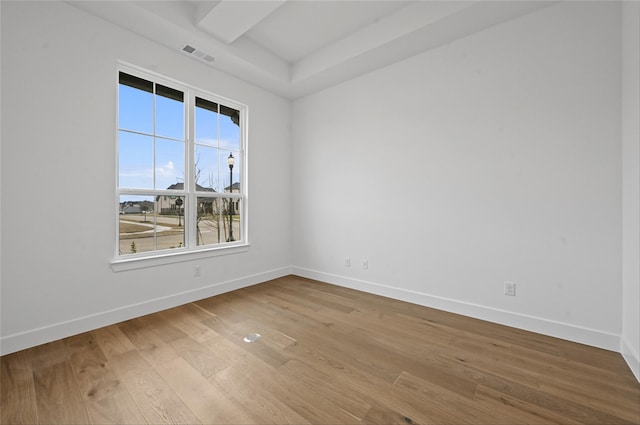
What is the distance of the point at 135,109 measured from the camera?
2.84 m

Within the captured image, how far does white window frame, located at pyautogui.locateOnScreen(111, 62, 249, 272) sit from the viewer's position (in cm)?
268

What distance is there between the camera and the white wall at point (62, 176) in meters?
2.09

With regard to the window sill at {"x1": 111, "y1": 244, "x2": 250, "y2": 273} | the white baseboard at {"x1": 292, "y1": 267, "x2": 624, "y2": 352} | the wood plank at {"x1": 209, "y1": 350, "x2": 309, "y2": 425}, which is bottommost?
the wood plank at {"x1": 209, "y1": 350, "x2": 309, "y2": 425}

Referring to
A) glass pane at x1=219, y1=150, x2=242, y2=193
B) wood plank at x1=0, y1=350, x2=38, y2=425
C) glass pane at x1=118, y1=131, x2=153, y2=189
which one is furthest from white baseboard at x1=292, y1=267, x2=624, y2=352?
wood plank at x1=0, y1=350, x2=38, y2=425

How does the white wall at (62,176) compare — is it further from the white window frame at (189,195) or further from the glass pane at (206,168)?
the glass pane at (206,168)

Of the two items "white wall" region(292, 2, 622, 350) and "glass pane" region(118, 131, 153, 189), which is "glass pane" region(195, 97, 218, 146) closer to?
"glass pane" region(118, 131, 153, 189)

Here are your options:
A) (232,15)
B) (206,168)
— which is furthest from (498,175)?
(206,168)

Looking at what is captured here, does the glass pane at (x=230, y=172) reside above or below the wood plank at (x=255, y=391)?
above

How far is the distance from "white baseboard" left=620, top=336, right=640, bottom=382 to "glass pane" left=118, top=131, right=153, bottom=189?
14.0 feet

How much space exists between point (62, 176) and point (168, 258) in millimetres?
1181

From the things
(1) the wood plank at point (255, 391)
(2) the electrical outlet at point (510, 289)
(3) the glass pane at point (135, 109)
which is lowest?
(1) the wood plank at point (255, 391)

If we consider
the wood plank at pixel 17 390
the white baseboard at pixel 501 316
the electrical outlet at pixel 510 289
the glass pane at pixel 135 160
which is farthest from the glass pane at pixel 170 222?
the electrical outlet at pixel 510 289

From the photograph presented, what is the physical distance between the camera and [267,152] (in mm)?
4113

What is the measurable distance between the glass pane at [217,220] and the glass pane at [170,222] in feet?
0.67
